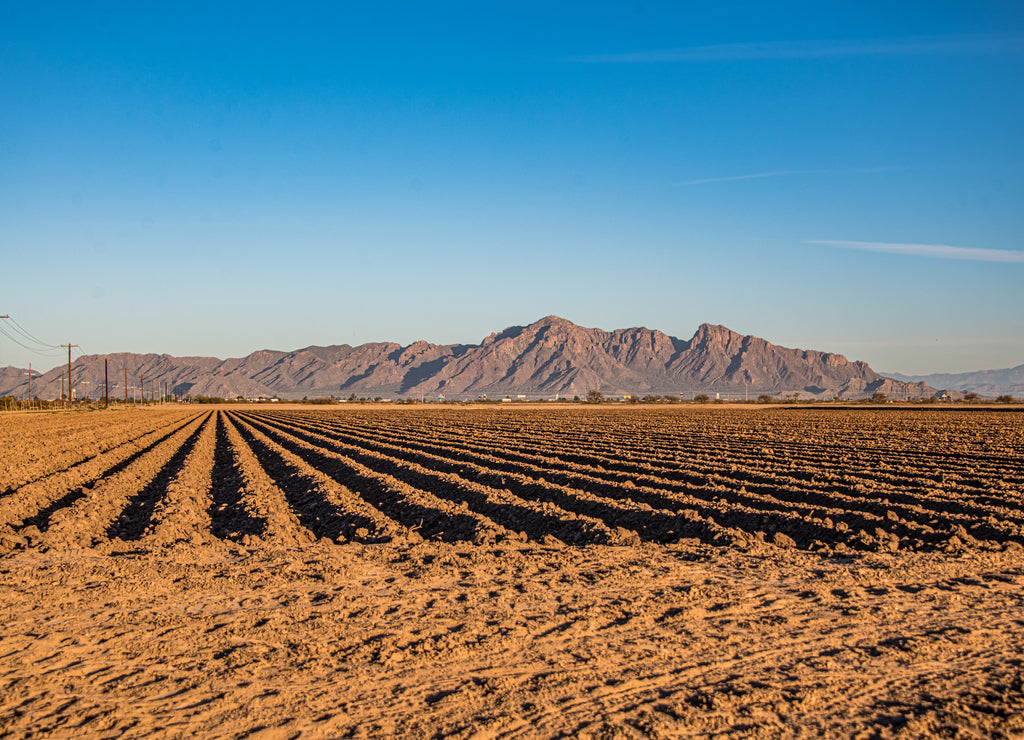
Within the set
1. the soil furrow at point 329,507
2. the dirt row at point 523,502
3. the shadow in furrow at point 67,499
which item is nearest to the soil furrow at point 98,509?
the dirt row at point 523,502

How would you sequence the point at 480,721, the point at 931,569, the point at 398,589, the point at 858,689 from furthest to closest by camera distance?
the point at 931,569 → the point at 398,589 → the point at 858,689 → the point at 480,721

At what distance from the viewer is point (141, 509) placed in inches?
531

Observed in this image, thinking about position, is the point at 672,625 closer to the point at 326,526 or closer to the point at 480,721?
the point at 480,721

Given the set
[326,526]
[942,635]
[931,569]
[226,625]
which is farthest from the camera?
[326,526]

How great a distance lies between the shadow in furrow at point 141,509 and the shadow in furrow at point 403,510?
2.45 m

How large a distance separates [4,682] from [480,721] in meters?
3.35

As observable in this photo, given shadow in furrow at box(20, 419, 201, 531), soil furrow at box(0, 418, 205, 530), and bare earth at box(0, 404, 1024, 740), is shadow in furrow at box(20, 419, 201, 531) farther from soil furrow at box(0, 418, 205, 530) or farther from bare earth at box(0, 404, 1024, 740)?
bare earth at box(0, 404, 1024, 740)

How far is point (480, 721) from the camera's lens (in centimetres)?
455

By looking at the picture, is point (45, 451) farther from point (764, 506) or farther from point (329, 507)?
point (764, 506)

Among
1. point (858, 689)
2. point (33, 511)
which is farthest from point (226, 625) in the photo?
point (33, 511)

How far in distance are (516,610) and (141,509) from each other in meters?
9.29

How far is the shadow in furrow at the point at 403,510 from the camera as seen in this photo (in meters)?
11.4

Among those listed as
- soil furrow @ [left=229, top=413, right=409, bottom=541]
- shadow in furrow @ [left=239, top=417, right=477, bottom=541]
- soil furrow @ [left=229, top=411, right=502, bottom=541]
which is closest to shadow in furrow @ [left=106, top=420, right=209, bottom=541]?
soil furrow @ [left=229, top=413, right=409, bottom=541]

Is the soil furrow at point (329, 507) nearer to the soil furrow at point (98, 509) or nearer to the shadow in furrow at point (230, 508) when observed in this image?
the shadow in furrow at point (230, 508)
